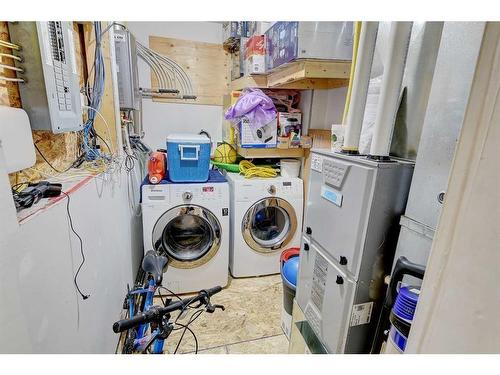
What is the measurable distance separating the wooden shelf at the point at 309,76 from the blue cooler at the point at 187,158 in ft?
2.66

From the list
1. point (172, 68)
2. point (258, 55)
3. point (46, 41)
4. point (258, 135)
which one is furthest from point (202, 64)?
point (46, 41)

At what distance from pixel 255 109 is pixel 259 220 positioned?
1.12m

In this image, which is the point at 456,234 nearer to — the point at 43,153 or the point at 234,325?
the point at 43,153

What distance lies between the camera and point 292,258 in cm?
189

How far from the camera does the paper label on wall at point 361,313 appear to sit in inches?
41.1

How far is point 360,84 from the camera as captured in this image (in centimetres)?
100

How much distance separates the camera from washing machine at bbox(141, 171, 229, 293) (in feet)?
6.88

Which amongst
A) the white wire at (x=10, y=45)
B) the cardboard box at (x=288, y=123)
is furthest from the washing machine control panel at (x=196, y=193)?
the white wire at (x=10, y=45)

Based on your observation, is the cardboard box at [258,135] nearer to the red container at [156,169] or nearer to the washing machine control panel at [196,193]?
the washing machine control panel at [196,193]

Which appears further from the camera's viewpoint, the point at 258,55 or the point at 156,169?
the point at 258,55

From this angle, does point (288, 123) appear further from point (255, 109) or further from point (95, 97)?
point (95, 97)

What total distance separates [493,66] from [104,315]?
180 cm
